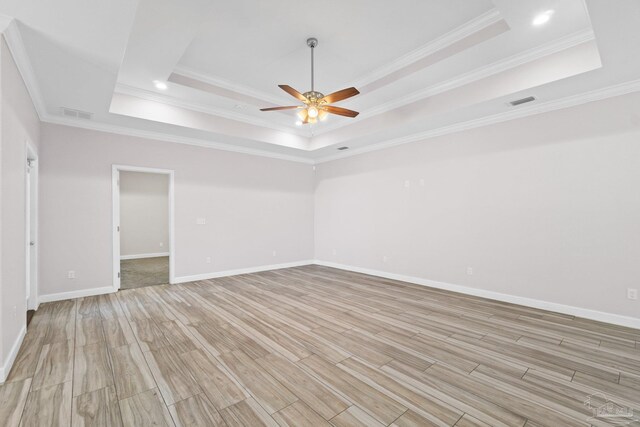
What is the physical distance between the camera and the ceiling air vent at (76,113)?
4082 millimetres

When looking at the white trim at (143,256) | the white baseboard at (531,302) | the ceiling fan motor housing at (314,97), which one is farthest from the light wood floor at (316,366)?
the white trim at (143,256)

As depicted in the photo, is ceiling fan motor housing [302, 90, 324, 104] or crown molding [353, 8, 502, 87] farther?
ceiling fan motor housing [302, 90, 324, 104]

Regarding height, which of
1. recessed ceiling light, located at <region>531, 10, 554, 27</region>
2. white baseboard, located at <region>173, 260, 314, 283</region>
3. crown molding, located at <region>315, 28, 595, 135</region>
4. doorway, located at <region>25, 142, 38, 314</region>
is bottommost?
white baseboard, located at <region>173, 260, 314, 283</region>

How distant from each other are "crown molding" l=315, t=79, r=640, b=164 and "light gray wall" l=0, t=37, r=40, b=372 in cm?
552

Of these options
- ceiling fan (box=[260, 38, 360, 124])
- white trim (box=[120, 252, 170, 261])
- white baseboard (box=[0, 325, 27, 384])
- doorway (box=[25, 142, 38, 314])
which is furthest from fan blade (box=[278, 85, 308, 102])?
white trim (box=[120, 252, 170, 261])

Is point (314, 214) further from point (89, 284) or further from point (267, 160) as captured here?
point (89, 284)

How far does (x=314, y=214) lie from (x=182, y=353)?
5.44m

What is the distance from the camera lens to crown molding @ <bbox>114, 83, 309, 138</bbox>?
431cm

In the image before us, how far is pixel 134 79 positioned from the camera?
3.98 metres

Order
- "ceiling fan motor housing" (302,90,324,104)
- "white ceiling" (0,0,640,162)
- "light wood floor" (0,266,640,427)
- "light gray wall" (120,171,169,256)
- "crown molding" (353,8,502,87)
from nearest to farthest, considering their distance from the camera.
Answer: "light wood floor" (0,266,640,427) → "white ceiling" (0,0,640,162) → "crown molding" (353,8,502,87) → "ceiling fan motor housing" (302,90,324,104) → "light gray wall" (120,171,169,256)

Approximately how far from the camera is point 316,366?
8.00 ft

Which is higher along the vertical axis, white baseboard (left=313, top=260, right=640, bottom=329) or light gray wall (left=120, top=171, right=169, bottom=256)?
light gray wall (left=120, top=171, right=169, bottom=256)

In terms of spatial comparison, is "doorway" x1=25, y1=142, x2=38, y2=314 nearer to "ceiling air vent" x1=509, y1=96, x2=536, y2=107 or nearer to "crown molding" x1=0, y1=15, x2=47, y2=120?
"crown molding" x1=0, y1=15, x2=47, y2=120

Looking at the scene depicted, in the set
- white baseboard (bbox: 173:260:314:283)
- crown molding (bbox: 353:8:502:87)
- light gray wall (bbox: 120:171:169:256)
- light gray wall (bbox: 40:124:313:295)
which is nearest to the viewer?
crown molding (bbox: 353:8:502:87)
